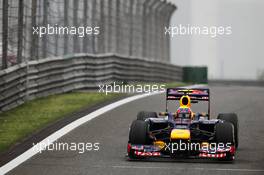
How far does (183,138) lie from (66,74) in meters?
10.7

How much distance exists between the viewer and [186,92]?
13.5m

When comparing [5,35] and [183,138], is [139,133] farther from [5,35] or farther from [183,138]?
[5,35]

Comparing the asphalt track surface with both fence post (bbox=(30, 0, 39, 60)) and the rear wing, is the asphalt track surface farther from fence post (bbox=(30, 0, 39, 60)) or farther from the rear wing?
fence post (bbox=(30, 0, 39, 60))

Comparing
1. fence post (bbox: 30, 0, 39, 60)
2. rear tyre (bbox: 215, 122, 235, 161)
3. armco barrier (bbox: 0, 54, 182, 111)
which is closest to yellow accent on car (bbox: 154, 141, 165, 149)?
rear tyre (bbox: 215, 122, 235, 161)

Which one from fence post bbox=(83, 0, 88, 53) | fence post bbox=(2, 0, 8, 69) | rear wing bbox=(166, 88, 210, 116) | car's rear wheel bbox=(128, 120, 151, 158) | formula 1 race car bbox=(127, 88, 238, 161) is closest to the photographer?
formula 1 race car bbox=(127, 88, 238, 161)

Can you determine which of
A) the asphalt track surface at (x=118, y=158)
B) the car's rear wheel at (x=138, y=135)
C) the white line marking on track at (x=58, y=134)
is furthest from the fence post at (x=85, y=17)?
the car's rear wheel at (x=138, y=135)

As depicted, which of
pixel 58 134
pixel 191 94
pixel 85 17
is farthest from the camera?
pixel 85 17

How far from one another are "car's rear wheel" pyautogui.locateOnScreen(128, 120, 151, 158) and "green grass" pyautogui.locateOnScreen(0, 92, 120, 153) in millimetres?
2085

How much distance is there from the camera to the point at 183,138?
39.5 ft

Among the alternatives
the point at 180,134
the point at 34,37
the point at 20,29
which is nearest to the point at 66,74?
the point at 34,37

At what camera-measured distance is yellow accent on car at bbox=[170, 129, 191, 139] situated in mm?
12070

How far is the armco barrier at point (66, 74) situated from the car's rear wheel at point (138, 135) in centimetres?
578

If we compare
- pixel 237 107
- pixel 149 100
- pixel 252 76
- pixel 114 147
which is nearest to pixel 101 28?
pixel 149 100

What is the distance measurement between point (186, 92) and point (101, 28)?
522 inches
